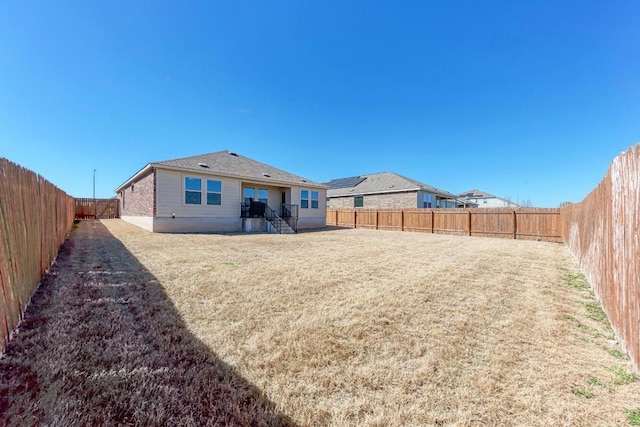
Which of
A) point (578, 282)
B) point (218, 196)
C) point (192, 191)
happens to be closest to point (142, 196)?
point (192, 191)

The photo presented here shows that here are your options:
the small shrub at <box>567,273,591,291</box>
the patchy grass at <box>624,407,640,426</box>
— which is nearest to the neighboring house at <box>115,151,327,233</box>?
the small shrub at <box>567,273,591,291</box>

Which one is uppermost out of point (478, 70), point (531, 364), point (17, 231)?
point (478, 70)

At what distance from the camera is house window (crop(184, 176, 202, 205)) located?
507 inches

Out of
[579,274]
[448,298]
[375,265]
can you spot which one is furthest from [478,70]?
[448,298]

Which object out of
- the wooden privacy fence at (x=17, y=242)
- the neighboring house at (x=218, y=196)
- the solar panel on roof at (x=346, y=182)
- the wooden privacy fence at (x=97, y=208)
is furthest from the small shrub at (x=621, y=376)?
the wooden privacy fence at (x=97, y=208)

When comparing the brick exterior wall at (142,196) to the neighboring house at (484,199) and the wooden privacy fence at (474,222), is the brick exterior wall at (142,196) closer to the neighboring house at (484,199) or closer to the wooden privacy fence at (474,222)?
the wooden privacy fence at (474,222)

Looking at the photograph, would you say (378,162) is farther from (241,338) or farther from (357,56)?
(241,338)

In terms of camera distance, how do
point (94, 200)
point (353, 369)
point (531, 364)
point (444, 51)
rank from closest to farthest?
point (353, 369)
point (531, 364)
point (444, 51)
point (94, 200)

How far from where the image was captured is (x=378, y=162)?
33.8 meters

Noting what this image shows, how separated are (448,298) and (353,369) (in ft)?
8.42

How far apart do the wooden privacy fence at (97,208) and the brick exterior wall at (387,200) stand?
22.3m

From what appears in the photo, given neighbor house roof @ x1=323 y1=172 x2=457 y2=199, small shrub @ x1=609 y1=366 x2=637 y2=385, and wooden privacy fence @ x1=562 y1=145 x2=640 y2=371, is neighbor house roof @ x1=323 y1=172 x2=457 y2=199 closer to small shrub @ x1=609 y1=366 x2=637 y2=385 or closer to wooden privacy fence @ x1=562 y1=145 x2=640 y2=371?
wooden privacy fence @ x1=562 y1=145 x2=640 y2=371

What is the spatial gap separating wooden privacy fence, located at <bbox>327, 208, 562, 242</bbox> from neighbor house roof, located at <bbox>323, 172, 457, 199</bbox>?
4.56 metres

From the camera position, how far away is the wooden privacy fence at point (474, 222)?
515 inches
